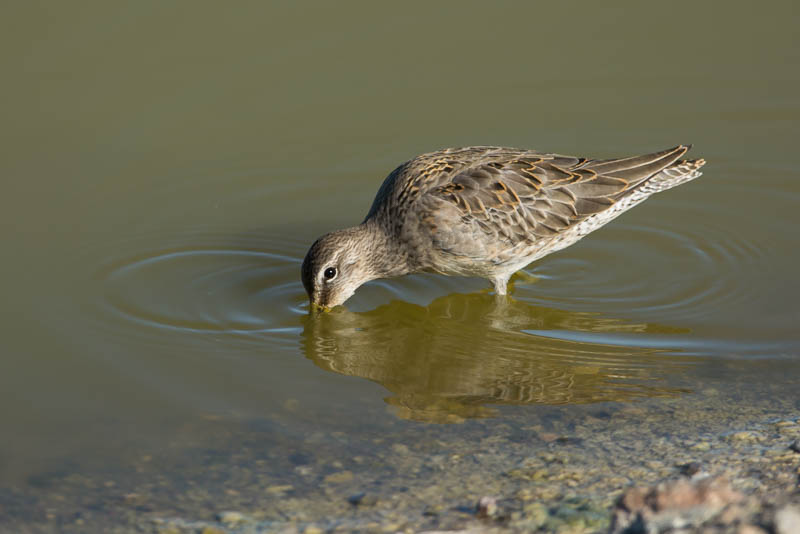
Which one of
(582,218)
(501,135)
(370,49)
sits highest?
(370,49)

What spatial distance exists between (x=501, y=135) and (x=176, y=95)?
3.31m

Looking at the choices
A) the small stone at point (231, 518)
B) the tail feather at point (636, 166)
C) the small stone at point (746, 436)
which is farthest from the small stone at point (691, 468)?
the tail feather at point (636, 166)

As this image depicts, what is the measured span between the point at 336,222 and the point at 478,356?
96.2 inches

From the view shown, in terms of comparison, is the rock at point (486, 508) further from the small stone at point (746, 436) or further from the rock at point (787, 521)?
the small stone at point (746, 436)

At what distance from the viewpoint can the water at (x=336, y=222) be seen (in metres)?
6.16

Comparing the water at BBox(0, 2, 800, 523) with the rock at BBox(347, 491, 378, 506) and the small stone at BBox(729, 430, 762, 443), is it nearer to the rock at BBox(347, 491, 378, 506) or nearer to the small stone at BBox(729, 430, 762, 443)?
the rock at BBox(347, 491, 378, 506)

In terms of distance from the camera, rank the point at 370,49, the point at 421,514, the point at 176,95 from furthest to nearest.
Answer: the point at 370,49 → the point at 176,95 → the point at 421,514

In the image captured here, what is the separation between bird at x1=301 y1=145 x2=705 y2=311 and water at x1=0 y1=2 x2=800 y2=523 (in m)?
0.29

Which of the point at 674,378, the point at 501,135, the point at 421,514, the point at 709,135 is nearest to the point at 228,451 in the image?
the point at 421,514

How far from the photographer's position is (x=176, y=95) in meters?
10.3

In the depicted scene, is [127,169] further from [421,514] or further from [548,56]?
[421,514]

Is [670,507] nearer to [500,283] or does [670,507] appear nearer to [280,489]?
[280,489]

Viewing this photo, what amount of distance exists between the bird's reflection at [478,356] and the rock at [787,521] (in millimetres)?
2392

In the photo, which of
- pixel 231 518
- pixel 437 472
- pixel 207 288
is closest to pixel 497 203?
pixel 207 288
